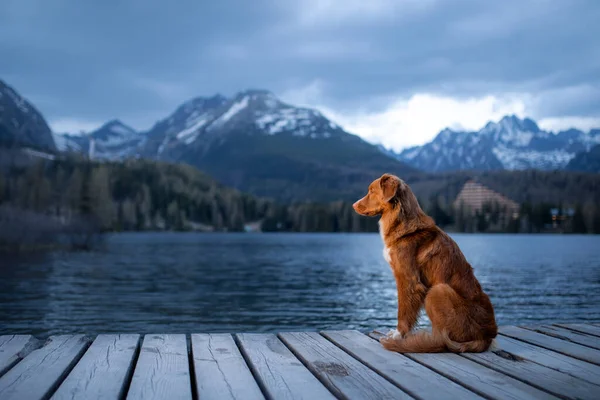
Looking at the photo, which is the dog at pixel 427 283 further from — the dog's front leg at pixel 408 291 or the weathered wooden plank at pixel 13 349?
the weathered wooden plank at pixel 13 349

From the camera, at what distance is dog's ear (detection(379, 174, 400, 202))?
6.08m

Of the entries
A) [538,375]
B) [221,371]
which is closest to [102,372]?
[221,371]

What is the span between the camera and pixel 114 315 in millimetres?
22422

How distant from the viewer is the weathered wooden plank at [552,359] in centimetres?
466

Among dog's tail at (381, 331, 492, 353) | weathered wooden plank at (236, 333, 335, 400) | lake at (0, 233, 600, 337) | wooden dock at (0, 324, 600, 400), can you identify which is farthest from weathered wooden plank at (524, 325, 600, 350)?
lake at (0, 233, 600, 337)

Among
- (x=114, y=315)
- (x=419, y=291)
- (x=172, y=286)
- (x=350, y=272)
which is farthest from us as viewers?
(x=350, y=272)

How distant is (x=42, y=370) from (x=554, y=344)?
4.94m

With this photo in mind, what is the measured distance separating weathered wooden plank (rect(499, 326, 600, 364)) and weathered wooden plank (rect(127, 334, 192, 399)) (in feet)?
11.9

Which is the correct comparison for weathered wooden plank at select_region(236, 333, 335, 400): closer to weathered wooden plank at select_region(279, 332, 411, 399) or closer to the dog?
weathered wooden plank at select_region(279, 332, 411, 399)

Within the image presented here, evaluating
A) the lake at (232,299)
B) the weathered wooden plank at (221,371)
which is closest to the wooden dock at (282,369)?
the weathered wooden plank at (221,371)

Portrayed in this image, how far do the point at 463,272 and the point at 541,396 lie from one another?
76.2 inches

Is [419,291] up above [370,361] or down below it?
above

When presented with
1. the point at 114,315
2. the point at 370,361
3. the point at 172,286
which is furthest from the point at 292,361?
the point at 172,286

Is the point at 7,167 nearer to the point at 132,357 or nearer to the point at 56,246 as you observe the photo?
the point at 56,246
